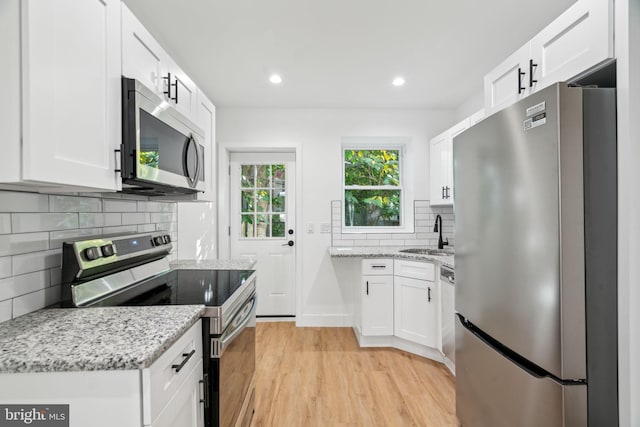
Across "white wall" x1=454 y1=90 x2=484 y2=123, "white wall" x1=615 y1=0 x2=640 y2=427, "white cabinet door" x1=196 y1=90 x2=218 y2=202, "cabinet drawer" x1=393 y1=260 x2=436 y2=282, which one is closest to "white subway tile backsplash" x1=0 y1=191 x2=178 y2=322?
"white cabinet door" x1=196 y1=90 x2=218 y2=202

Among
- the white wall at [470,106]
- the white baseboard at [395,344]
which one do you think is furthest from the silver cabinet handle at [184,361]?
the white wall at [470,106]

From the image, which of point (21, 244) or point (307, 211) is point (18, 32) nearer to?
point (21, 244)

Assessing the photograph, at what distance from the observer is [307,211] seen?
137 inches

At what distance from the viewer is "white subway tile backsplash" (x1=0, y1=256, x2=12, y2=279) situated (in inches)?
39.4

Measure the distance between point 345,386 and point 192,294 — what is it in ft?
4.81

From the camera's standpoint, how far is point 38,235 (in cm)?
115

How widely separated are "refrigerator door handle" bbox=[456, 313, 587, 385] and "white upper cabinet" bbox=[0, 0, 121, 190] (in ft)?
5.45

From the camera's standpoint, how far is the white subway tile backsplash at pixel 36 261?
107cm

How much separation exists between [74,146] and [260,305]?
303 cm

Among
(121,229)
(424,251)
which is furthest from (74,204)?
(424,251)

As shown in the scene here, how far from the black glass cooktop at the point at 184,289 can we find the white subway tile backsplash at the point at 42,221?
35cm

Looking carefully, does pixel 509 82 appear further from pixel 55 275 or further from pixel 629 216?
pixel 55 275

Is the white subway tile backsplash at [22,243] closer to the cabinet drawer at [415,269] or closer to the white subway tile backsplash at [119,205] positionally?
the white subway tile backsplash at [119,205]

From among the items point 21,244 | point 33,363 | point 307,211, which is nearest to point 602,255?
point 33,363
